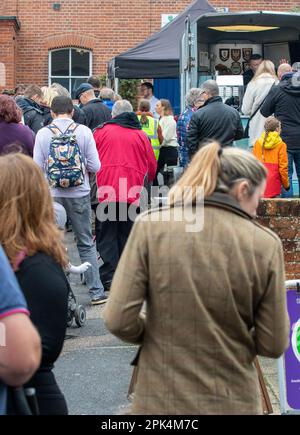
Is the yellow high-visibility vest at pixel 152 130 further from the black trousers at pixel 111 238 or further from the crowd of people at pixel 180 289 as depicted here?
the crowd of people at pixel 180 289

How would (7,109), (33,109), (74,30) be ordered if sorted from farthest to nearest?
1. (74,30)
2. (33,109)
3. (7,109)

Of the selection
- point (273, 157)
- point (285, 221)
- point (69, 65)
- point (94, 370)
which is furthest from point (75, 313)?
point (69, 65)

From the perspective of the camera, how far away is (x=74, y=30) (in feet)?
69.8

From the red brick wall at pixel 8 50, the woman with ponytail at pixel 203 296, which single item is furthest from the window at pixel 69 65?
the woman with ponytail at pixel 203 296

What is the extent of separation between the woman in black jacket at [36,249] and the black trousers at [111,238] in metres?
5.28

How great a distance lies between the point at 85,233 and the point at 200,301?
5.08 meters

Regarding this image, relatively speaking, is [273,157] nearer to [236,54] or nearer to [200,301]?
[236,54]

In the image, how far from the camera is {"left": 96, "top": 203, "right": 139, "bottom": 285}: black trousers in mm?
8797

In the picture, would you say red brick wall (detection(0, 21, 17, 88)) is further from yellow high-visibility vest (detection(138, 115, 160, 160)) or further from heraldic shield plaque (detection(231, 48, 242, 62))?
yellow high-visibility vest (detection(138, 115, 160, 160))

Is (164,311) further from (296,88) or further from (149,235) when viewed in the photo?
(296,88)

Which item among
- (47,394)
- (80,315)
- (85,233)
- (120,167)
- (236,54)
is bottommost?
(80,315)

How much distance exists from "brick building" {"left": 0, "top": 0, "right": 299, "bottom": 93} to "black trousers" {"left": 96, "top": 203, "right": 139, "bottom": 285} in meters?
13.0

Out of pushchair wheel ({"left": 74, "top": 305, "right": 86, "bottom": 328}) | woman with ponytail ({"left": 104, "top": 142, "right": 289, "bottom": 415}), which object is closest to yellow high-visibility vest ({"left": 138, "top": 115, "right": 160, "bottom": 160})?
pushchair wheel ({"left": 74, "top": 305, "right": 86, "bottom": 328})
